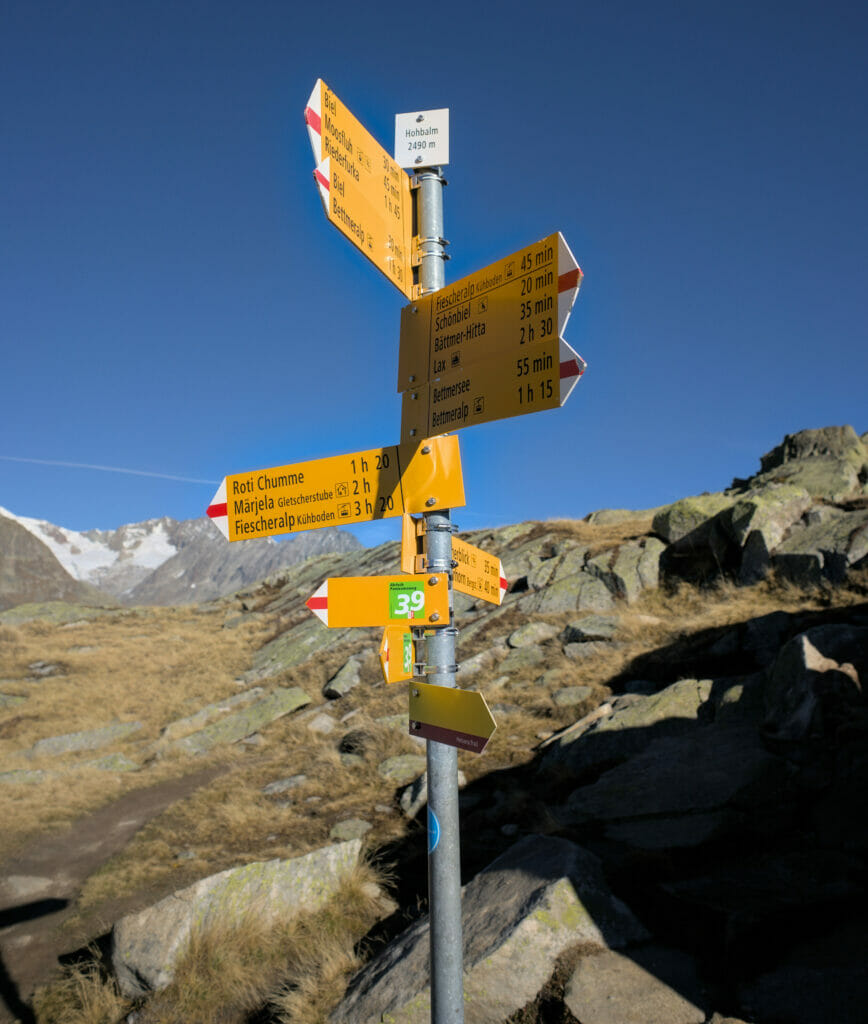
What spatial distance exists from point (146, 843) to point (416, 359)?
1066 cm

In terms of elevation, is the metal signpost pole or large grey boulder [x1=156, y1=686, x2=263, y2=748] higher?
the metal signpost pole

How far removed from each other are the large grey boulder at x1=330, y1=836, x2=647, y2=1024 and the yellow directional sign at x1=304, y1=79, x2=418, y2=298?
449 centimetres

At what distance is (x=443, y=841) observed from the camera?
2629 mm

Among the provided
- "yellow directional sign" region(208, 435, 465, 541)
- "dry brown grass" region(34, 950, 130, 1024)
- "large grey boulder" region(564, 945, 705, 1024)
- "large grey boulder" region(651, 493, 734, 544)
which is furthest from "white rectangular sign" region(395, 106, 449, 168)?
"large grey boulder" region(651, 493, 734, 544)

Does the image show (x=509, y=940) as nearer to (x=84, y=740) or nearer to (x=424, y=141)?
(x=424, y=141)

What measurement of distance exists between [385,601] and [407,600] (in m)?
0.14

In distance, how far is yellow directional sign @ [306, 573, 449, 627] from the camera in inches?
109

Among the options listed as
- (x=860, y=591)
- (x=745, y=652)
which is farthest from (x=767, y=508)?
(x=745, y=652)

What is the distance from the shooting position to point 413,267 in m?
3.29

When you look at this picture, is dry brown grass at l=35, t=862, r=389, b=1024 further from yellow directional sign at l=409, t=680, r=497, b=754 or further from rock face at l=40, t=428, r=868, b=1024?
yellow directional sign at l=409, t=680, r=497, b=754

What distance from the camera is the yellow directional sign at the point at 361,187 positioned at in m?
2.98

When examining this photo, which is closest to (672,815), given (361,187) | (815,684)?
(815,684)

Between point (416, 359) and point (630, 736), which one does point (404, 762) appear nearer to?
point (630, 736)

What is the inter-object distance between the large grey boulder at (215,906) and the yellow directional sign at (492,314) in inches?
244
